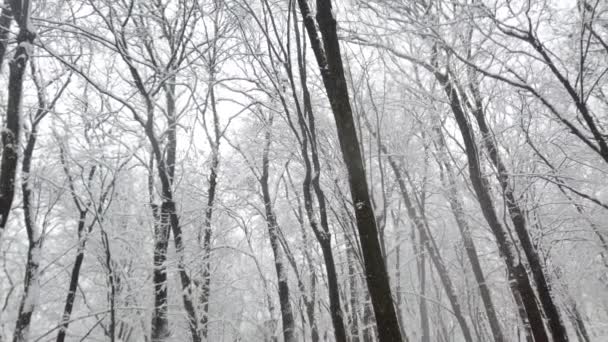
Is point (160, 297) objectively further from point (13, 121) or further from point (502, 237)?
point (502, 237)

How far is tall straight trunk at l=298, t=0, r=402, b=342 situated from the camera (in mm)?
2570

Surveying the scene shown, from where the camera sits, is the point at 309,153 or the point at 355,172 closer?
the point at 355,172

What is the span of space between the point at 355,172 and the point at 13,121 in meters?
4.21

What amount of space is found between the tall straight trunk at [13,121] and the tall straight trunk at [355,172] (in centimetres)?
352

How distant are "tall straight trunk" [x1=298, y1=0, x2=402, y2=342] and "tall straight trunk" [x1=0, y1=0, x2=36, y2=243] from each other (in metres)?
3.52

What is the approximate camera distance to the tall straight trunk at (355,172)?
8.43 ft

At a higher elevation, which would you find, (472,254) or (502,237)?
(472,254)

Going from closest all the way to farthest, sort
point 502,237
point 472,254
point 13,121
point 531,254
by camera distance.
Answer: point 13,121 → point 502,237 → point 531,254 → point 472,254

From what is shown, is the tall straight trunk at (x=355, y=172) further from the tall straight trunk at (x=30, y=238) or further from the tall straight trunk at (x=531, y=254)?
the tall straight trunk at (x=30, y=238)

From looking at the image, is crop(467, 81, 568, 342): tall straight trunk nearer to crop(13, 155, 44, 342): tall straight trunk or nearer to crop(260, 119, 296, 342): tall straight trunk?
crop(260, 119, 296, 342): tall straight trunk

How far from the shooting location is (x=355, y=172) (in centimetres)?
291

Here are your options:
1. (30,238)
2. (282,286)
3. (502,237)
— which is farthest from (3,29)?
(502,237)

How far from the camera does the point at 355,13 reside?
420 cm

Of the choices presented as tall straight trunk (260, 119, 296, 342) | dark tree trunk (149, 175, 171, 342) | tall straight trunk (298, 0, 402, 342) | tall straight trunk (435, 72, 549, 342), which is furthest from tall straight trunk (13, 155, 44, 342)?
tall straight trunk (435, 72, 549, 342)
